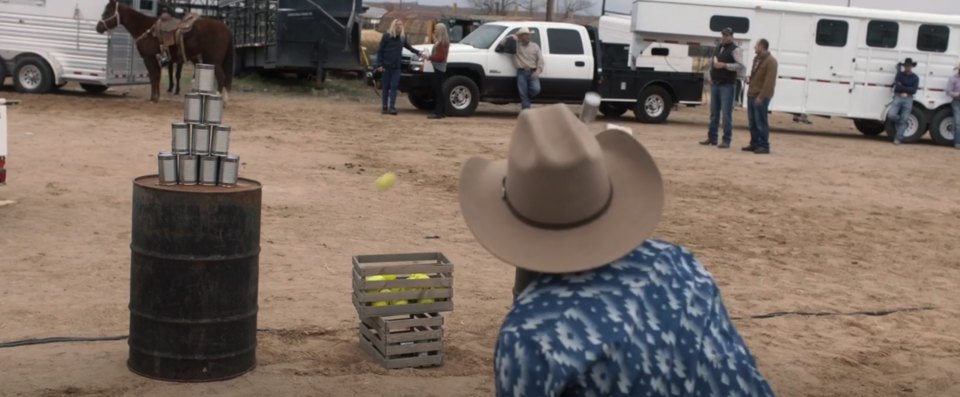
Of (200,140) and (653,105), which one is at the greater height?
(200,140)

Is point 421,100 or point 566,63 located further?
point 421,100

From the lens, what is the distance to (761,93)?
54.7 ft

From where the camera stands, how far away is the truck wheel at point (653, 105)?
2231 centimetres

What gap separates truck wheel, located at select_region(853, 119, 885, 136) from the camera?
23312 millimetres

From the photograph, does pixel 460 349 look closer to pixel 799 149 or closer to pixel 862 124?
pixel 799 149

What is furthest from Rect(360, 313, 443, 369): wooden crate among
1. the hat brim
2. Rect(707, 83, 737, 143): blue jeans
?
Rect(707, 83, 737, 143): blue jeans

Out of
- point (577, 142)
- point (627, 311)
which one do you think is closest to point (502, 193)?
point (577, 142)

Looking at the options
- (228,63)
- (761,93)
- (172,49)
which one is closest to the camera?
(761,93)

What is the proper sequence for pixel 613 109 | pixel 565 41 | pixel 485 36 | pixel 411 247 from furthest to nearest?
pixel 613 109 < pixel 565 41 < pixel 485 36 < pixel 411 247

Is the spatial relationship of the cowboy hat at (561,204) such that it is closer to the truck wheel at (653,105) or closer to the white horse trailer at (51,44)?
the white horse trailer at (51,44)

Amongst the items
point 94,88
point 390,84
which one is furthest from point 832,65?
point 94,88

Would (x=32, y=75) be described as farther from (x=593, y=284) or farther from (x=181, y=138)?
(x=593, y=284)

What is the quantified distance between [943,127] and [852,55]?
216 cm

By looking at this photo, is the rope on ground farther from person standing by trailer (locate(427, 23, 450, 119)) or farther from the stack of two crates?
person standing by trailer (locate(427, 23, 450, 119))
